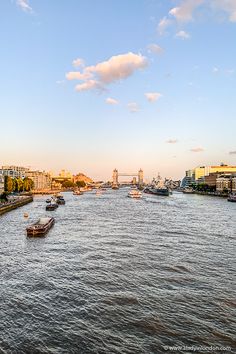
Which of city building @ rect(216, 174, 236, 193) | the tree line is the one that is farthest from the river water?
city building @ rect(216, 174, 236, 193)

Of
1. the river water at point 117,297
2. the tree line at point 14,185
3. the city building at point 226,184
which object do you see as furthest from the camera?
the city building at point 226,184

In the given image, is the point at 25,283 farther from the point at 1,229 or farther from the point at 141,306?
the point at 1,229

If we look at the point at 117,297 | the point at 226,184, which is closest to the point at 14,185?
the point at 226,184

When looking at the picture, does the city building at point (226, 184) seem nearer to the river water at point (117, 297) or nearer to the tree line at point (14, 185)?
the tree line at point (14, 185)

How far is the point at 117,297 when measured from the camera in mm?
18281

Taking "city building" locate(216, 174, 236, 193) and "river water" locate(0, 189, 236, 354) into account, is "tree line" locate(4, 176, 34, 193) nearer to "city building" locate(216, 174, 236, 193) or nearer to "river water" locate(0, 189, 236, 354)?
"city building" locate(216, 174, 236, 193)

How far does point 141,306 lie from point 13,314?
580 centimetres

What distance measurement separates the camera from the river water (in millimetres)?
13688

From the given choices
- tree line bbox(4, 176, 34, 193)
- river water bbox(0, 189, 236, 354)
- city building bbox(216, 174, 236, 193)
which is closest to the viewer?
river water bbox(0, 189, 236, 354)

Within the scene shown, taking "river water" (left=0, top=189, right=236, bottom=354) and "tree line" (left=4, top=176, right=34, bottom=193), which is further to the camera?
"tree line" (left=4, top=176, right=34, bottom=193)

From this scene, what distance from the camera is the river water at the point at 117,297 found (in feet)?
44.9

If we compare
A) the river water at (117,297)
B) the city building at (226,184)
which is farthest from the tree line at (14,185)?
the river water at (117,297)

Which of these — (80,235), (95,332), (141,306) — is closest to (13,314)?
(95,332)

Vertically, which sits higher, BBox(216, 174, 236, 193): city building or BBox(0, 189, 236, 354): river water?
BBox(216, 174, 236, 193): city building
